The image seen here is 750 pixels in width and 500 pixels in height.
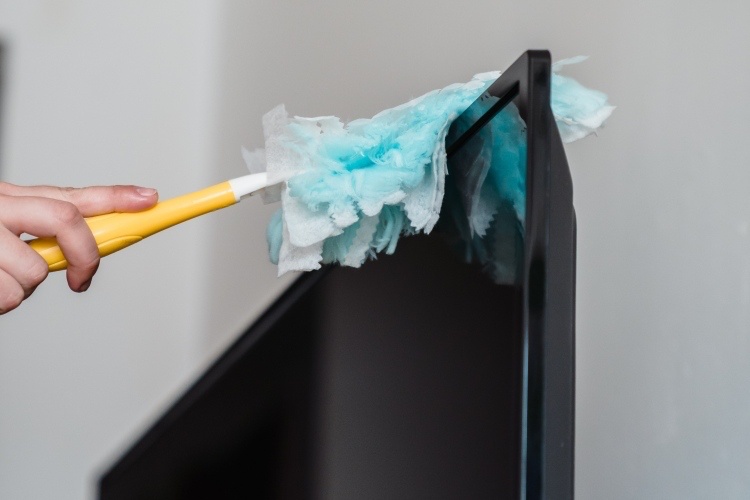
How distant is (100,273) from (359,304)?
33.4 inches

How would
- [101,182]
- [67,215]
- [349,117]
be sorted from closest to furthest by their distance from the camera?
[67,215]
[349,117]
[101,182]

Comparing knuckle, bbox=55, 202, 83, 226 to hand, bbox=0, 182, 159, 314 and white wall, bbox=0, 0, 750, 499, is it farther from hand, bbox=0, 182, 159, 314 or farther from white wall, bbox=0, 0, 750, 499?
white wall, bbox=0, 0, 750, 499

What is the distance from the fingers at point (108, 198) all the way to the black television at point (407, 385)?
177 millimetres

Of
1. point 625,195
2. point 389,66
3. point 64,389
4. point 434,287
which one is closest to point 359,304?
point 434,287

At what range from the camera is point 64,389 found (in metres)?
1.26

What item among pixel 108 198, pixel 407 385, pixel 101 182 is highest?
pixel 101 182

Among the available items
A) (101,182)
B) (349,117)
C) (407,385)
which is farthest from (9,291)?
(101,182)

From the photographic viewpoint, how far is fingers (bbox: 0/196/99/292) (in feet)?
1.47

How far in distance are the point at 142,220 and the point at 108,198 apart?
0.09ft

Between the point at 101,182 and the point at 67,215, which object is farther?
the point at 101,182

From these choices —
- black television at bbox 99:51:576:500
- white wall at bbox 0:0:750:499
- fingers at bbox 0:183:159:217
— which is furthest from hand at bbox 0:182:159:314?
white wall at bbox 0:0:750:499

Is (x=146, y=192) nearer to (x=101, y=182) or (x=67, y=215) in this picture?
(x=67, y=215)

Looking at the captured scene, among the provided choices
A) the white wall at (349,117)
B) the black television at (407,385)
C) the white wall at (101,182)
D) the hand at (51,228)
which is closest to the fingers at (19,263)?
the hand at (51,228)

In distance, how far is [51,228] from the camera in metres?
0.45
